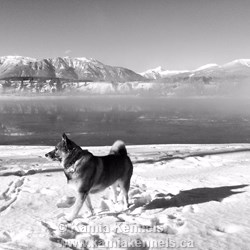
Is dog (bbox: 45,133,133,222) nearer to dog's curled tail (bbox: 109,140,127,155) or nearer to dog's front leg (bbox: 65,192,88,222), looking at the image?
dog's front leg (bbox: 65,192,88,222)

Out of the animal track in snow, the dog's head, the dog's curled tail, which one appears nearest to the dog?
the dog's head

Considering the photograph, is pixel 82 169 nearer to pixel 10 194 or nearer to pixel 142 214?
pixel 142 214

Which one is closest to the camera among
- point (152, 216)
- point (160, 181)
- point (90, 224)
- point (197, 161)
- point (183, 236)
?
point (183, 236)

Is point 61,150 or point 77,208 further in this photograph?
point 77,208

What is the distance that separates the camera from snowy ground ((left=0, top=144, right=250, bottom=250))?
5074mm

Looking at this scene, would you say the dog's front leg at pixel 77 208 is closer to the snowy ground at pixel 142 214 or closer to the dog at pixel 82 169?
the dog at pixel 82 169

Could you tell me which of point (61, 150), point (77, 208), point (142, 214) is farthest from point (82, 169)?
point (142, 214)

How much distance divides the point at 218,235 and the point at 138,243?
157cm

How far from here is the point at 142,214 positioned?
679 cm

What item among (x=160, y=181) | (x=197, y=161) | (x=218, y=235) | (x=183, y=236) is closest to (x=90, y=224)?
(x=183, y=236)

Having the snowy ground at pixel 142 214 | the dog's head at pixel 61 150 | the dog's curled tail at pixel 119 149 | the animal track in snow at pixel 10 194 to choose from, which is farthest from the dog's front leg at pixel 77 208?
the animal track in snow at pixel 10 194

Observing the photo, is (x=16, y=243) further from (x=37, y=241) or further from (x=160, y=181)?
(x=160, y=181)

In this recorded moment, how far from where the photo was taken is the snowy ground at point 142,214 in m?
5.07

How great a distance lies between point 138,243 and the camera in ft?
16.3
